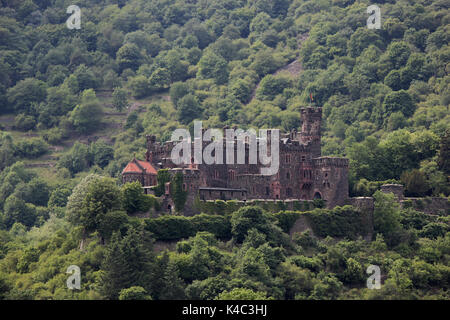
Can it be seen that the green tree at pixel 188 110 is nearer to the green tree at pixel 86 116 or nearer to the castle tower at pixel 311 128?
the green tree at pixel 86 116

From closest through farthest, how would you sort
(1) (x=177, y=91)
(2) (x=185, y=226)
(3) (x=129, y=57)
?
(2) (x=185, y=226) → (1) (x=177, y=91) → (3) (x=129, y=57)

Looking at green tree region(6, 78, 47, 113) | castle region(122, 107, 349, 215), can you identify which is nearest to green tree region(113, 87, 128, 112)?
green tree region(6, 78, 47, 113)

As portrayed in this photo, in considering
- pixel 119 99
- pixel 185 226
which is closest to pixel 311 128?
pixel 185 226

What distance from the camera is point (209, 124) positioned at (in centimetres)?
13925

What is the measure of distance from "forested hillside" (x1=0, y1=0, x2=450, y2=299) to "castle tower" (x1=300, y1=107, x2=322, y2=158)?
5.76 metres

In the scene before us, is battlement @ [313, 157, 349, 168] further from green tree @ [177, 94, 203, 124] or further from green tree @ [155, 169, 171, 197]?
green tree @ [177, 94, 203, 124]

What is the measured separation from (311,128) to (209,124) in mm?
44908

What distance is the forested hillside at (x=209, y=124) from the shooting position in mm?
81875

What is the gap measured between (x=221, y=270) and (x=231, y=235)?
5.28m

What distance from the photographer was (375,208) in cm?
8994

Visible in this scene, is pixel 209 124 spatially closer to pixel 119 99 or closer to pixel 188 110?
pixel 188 110

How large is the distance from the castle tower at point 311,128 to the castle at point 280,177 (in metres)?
0.33

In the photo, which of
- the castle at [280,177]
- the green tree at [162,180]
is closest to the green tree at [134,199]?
the green tree at [162,180]
